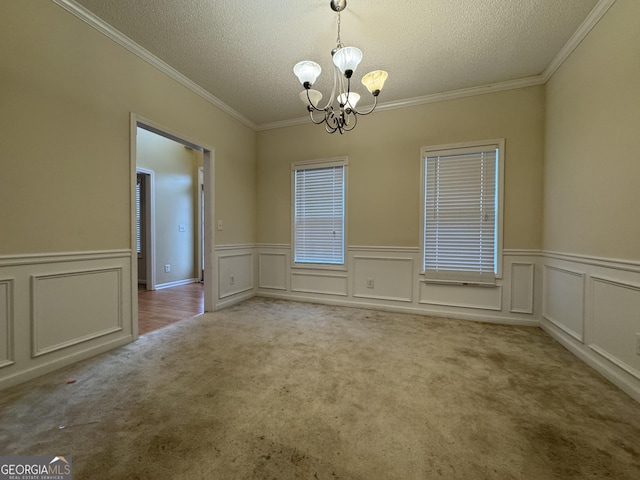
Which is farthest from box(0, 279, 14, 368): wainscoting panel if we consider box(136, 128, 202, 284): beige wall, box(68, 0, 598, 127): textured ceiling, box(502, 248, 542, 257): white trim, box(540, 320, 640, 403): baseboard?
box(502, 248, 542, 257): white trim

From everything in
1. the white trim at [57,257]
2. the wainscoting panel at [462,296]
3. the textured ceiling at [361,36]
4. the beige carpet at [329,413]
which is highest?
the textured ceiling at [361,36]

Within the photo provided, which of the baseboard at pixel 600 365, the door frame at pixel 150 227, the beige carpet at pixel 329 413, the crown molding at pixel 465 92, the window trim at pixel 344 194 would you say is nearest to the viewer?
the beige carpet at pixel 329 413

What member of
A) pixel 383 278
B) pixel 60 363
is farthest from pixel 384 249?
pixel 60 363

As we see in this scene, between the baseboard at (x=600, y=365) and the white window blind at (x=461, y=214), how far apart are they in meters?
0.81

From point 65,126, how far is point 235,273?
7.98 ft

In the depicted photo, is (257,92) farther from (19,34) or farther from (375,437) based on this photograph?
(375,437)

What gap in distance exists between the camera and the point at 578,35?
2225mm

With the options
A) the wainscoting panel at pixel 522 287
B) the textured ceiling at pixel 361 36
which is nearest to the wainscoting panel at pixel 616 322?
the wainscoting panel at pixel 522 287

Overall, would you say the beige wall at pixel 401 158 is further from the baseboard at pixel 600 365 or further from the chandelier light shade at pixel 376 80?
the chandelier light shade at pixel 376 80

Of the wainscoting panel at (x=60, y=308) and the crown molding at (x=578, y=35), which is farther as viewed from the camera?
the crown molding at (x=578, y=35)

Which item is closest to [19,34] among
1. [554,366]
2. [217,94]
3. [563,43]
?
[217,94]

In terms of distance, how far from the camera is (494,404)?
5.28ft

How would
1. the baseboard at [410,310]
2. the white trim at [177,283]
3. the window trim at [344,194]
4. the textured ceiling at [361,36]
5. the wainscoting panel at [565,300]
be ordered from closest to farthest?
the textured ceiling at [361,36] → the wainscoting panel at [565,300] → the baseboard at [410,310] → the window trim at [344,194] → the white trim at [177,283]

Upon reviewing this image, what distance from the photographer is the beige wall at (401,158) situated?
2.97 meters
